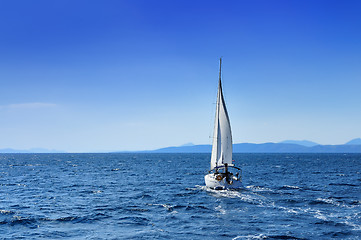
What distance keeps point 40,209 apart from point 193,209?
762 inches

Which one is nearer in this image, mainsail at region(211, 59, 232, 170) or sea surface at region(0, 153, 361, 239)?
sea surface at region(0, 153, 361, 239)

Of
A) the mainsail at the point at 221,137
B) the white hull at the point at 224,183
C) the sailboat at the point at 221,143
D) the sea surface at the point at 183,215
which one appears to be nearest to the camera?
the sea surface at the point at 183,215

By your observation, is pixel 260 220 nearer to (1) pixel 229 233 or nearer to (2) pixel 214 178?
(1) pixel 229 233

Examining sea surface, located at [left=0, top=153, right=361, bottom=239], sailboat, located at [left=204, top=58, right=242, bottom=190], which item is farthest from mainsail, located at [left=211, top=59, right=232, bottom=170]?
sea surface, located at [left=0, top=153, right=361, bottom=239]

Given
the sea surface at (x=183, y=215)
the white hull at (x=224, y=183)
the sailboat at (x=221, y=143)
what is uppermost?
the sailboat at (x=221, y=143)

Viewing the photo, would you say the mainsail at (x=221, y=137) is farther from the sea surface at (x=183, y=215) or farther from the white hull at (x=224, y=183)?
the sea surface at (x=183, y=215)

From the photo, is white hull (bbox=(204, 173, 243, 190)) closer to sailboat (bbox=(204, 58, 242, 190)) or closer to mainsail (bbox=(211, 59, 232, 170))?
sailboat (bbox=(204, 58, 242, 190))

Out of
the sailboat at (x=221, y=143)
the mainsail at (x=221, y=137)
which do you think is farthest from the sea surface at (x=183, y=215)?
the mainsail at (x=221, y=137)

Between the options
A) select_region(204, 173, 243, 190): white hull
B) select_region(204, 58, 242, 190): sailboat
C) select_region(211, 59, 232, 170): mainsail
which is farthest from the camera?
select_region(211, 59, 232, 170): mainsail

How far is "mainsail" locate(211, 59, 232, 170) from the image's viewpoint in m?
50.6

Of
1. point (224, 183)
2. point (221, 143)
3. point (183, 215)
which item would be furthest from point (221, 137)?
point (183, 215)

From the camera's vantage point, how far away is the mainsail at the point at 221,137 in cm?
5059

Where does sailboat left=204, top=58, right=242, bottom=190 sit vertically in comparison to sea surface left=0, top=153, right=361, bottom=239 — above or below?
above

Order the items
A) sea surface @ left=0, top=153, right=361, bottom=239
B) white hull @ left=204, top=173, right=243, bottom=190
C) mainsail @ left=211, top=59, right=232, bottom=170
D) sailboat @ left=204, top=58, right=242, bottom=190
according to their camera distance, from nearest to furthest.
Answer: sea surface @ left=0, top=153, right=361, bottom=239 → white hull @ left=204, top=173, right=243, bottom=190 → sailboat @ left=204, top=58, right=242, bottom=190 → mainsail @ left=211, top=59, right=232, bottom=170
